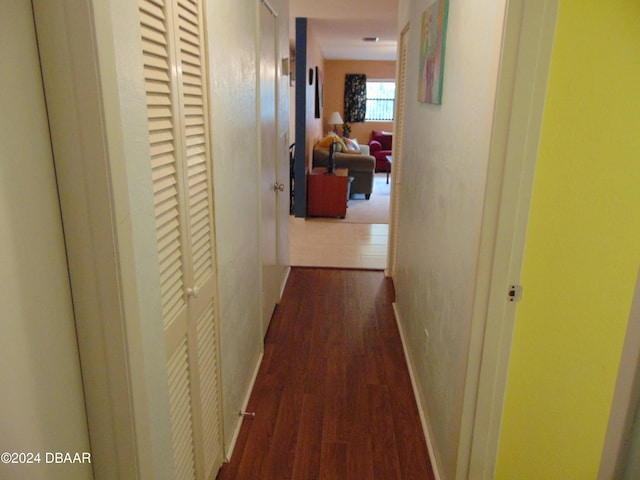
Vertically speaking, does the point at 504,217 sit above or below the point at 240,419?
above

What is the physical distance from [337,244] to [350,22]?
2.72m

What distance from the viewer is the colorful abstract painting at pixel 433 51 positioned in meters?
1.96

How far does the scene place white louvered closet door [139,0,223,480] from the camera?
1.21m

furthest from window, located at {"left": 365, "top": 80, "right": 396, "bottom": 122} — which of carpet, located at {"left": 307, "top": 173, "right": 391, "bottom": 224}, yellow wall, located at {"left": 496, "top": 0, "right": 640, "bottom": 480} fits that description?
yellow wall, located at {"left": 496, "top": 0, "right": 640, "bottom": 480}

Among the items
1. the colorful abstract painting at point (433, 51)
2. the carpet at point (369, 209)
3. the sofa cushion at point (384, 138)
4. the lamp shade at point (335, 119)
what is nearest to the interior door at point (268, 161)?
the colorful abstract painting at point (433, 51)

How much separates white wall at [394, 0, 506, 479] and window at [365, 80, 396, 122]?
8.55 metres

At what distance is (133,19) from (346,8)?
438cm

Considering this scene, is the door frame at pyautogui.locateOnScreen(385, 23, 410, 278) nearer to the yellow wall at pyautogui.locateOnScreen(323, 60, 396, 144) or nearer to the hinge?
the hinge

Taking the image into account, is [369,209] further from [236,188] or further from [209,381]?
[209,381]

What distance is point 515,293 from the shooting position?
4.83 ft

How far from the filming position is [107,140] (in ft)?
2.57

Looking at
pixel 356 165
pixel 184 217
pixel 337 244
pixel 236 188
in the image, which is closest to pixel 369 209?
pixel 356 165

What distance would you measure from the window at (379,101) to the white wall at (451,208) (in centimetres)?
855

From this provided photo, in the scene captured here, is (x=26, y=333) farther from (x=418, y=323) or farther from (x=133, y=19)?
(x=418, y=323)
